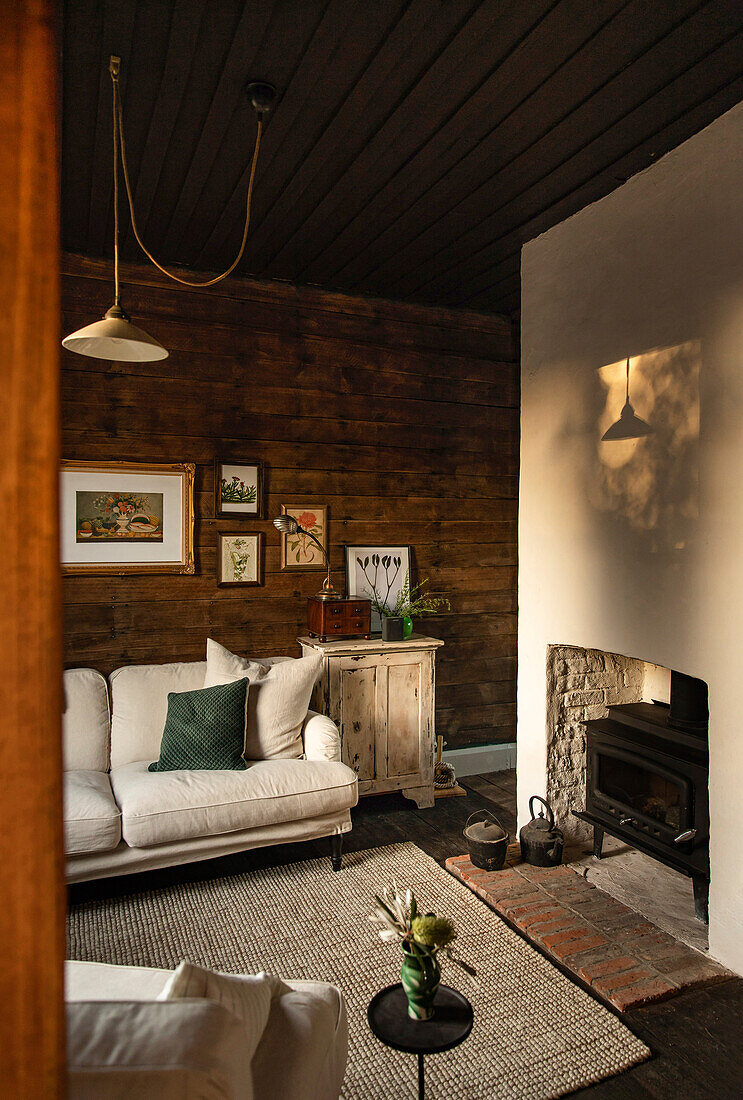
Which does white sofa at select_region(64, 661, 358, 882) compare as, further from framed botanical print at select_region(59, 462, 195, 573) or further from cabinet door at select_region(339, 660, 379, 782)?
framed botanical print at select_region(59, 462, 195, 573)

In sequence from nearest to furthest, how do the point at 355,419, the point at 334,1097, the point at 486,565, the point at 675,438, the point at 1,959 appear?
the point at 1,959 → the point at 334,1097 → the point at 675,438 → the point at 355,419 → the point at 486,565

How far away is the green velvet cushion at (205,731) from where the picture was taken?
10.5 ft

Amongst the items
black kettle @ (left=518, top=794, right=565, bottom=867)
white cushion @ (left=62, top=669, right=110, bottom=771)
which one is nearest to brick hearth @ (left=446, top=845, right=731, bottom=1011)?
black kettle @ (left=518, top=794, right=565, bottom=867)

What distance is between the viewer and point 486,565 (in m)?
4.69

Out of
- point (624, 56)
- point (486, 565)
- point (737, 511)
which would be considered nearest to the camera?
point (624, 56)

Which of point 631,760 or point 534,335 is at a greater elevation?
point 534,335

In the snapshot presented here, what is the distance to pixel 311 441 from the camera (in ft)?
13.8

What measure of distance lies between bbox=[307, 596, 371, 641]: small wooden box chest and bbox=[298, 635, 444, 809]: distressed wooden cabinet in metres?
0.05

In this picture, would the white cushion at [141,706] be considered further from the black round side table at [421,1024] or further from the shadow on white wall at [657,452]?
the shadow on white wall at [657,452]

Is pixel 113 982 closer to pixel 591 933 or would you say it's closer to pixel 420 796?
pixel 591 933

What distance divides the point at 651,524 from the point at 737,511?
39cm

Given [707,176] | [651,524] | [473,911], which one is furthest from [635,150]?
[473,911]

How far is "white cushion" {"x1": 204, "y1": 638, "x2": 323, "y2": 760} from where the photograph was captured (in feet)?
11.2

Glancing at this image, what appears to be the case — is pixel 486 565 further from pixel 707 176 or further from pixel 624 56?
pixel 624 56
